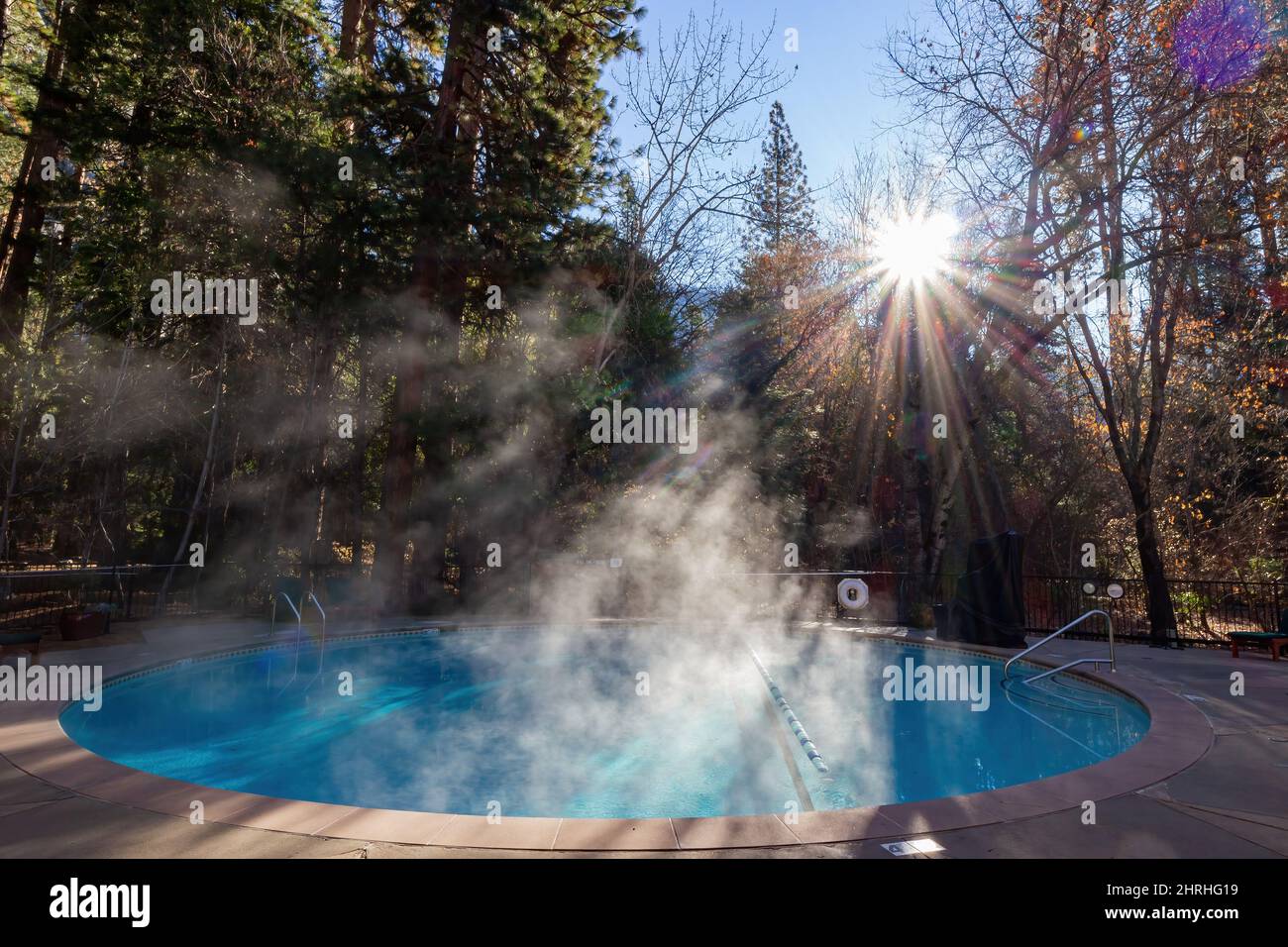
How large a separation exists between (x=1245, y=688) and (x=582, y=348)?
458 inches

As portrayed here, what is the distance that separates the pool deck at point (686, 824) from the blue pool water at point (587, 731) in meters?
1.30

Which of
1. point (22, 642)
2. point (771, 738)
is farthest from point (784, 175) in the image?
point (22, 642)

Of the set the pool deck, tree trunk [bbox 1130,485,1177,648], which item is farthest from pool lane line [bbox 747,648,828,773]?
tree trunk [bbox 1130,485,1177,648]

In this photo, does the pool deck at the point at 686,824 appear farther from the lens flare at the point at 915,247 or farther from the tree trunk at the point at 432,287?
the lens flare at the point at 915,247

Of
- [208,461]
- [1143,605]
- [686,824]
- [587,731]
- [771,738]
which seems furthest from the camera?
[1143,605]

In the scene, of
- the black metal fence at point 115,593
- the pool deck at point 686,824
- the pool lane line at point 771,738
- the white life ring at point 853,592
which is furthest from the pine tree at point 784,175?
the pool deck at point 686,824

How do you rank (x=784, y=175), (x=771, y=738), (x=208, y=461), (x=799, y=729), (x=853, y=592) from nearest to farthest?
(x=799, y=729)
(x=771, y=738)
(x=208, y=461)
(x=853, y=592)
(x=784, y=175)

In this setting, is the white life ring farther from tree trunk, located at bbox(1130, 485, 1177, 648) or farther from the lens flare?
the lens flare

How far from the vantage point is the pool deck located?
9.83 feet

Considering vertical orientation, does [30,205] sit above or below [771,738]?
above

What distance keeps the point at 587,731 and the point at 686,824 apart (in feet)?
11.2

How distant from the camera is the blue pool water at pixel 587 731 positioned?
203 inches

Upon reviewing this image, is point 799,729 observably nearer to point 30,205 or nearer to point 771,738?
point 771,738

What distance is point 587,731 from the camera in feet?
21.7
